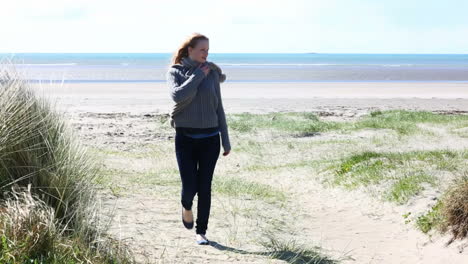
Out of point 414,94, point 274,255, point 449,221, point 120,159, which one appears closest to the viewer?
point 274,255

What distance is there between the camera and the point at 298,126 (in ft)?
51.8

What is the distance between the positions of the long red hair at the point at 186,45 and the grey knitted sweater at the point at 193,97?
59 mm

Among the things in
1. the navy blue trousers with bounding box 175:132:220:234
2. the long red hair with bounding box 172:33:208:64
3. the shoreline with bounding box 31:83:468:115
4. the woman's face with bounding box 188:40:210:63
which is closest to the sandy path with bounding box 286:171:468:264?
the navy blue trousers with bounding box 175:132:220:234

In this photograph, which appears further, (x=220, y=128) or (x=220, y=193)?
(x=220, y=193)

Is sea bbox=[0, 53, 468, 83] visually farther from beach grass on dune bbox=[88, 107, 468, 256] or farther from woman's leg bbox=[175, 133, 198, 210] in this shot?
beach grass on dune bbox=[88, 107, 468, 256]

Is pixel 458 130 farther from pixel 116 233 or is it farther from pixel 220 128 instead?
pixel 116 233

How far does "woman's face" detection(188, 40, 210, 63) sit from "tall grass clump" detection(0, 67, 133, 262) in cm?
130

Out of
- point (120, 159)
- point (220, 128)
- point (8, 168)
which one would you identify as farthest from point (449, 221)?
point (120, 159)

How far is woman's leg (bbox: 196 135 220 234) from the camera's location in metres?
5.57

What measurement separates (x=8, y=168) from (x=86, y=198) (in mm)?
657

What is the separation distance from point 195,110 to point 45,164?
4.51 feet

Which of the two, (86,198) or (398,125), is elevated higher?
(86,198)

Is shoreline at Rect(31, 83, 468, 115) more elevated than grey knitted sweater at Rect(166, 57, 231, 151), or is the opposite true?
grey knitted sweater at Rect(166, 57, 231, 151)

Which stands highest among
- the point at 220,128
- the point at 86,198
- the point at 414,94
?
the point at 220,128
